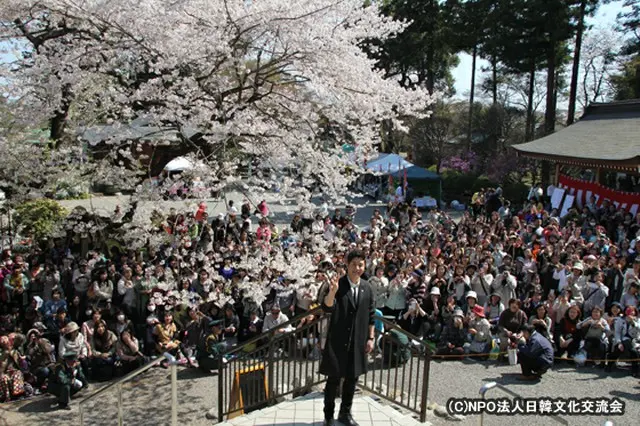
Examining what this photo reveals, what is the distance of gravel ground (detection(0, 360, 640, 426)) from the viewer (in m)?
6.84

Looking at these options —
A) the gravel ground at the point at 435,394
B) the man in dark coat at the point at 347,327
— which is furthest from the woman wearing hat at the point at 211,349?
the man in dark coat at the point at 347,327

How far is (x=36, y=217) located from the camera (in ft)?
45.7

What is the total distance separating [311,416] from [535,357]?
3.87 metres

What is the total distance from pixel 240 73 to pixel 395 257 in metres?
5.23

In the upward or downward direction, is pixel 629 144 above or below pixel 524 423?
above

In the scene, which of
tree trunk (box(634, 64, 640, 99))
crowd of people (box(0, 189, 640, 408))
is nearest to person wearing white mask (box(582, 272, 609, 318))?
crowd of people (box(0, 189, 640, 408))

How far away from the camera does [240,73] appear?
7.55 metres

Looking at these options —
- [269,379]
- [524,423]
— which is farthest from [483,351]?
[269,379]

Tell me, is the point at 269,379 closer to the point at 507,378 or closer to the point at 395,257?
the point at 507,378

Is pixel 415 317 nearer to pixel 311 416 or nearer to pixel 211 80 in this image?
pixel 311 416

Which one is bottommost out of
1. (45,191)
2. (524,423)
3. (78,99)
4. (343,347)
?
(524,423)

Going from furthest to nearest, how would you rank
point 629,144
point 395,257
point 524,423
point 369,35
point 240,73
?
point 629,144 → point 395,257 → point 369,35 → point 240,73 → point 524,423

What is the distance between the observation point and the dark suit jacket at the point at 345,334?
4707mm

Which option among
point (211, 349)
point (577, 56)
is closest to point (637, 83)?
point (577, 56)
